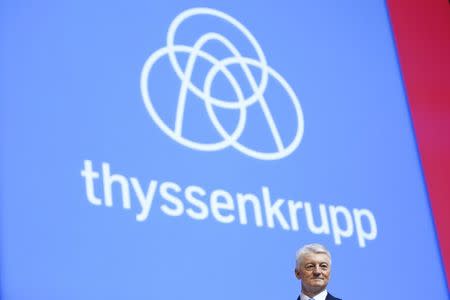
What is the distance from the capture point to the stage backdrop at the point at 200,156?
2.98 m

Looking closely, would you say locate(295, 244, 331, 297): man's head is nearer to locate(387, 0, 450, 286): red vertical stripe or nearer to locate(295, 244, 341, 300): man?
locate(295, 244, 341, 300): man

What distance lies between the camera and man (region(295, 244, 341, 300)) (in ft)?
9.59

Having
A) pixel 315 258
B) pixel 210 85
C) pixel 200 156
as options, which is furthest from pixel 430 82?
pixel 315 258

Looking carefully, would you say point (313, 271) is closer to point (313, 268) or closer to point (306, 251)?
point (313, 268)

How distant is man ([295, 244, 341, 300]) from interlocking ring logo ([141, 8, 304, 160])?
1.91ft

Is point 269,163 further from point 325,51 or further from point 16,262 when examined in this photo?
point 16,262

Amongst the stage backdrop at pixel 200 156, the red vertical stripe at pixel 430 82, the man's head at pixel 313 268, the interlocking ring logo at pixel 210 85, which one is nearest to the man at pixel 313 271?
the man's head at pixel 313 268

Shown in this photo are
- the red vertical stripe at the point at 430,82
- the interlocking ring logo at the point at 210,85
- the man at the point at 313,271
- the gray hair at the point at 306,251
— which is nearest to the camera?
the man at the point at 313,271

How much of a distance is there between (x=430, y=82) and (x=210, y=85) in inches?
53.6

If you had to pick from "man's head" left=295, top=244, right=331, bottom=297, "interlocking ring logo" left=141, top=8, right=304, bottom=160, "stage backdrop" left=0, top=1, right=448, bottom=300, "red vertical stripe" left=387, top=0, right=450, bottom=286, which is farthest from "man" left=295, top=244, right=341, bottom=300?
"red vertical stripe" left=387, top=0, right=450, bottom=286

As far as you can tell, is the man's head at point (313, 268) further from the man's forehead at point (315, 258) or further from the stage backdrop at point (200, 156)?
the stage backdrop at point (200, 156)

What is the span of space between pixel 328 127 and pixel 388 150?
34cm

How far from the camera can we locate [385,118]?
405cm

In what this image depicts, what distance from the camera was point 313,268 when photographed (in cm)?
298
